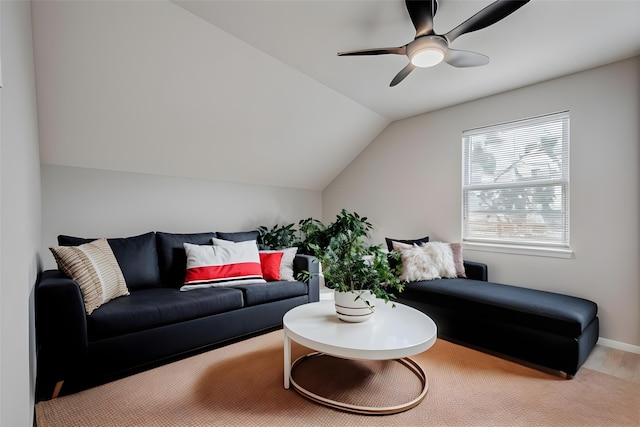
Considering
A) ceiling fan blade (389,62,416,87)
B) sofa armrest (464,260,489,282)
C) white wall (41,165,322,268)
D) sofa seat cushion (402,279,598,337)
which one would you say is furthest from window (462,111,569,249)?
white wall (41,165,322,268)

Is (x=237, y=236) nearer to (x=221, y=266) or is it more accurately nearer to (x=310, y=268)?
(x=221, y=266)

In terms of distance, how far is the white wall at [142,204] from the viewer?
302cm

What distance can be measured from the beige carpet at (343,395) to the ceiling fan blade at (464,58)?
2.26 meters

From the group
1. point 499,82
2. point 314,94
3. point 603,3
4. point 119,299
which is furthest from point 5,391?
point 499,82

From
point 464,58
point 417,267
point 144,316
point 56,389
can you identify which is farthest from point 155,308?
point 464,58

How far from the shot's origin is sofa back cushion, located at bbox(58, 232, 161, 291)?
9.16ft

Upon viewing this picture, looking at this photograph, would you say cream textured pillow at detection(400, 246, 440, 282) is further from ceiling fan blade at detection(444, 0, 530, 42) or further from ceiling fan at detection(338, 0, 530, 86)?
ceiling fan blade at detection(444, 0, 530, 42)

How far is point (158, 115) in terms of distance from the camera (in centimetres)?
306

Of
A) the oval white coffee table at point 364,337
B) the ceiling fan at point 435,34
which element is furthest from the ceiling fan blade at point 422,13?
the oval white coffee table at point 364,337

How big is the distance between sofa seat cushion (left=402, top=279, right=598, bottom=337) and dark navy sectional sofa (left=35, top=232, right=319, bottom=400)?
1223 millimetres

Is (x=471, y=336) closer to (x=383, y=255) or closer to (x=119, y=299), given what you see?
(x=383, y=255)

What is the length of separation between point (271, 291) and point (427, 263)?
5.38 feet

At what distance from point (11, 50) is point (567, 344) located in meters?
3.53

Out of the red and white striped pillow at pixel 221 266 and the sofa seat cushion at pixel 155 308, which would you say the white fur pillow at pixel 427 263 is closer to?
the red and white striped pillow at pixel 221 266
